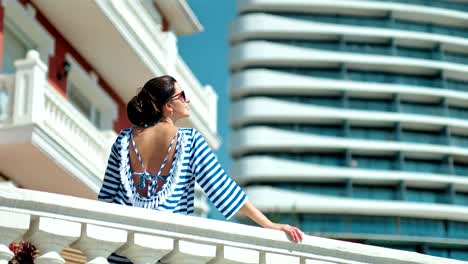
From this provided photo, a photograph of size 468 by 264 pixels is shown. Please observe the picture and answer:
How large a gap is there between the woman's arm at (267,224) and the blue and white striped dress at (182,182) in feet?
0.17

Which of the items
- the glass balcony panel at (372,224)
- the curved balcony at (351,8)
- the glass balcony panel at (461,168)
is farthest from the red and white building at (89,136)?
the curved balcony at (351,8)

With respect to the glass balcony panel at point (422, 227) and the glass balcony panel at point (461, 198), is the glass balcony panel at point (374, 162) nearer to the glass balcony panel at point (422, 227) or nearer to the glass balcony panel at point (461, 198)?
the glass balcony panel at point (422, 227)

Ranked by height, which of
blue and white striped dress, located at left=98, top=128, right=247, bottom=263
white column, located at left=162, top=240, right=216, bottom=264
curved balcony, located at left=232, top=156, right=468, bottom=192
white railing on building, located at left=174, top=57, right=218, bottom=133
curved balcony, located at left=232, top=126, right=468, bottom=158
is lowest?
white column, located at left=162, top=240, right=216, bottom=264

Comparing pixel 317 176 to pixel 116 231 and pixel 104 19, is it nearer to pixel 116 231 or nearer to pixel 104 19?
pixel 104 19

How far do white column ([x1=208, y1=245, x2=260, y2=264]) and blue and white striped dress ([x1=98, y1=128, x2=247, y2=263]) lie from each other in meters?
0.25

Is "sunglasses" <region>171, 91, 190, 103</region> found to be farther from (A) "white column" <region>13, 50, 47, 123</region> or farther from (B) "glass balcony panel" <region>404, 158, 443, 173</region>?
(B) "glass balcony panel" <region>404, 158, 443, 173</region>

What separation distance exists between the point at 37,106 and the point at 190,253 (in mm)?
9185

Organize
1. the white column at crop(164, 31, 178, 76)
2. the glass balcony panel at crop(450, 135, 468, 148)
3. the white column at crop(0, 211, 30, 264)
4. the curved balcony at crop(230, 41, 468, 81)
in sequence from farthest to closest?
the glass balcony panel at crop(450, 135, 468, 148)
the curved balcony at crop(230, 41, 468, 81)
the white column at crop(164, 31, 178, 76)
the white column at crop(0, 211, 30, 264)

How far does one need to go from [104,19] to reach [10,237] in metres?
12.3

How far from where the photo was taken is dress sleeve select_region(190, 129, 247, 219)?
4719mm

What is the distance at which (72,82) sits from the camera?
57.6ft

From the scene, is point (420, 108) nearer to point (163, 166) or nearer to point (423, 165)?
point (423, 165)

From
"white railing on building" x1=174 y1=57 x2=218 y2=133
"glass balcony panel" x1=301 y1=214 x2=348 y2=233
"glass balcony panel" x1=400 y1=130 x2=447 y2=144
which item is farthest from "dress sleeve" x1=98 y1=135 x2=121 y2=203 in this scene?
"glass balcony panel" x1=400 y1=130 x2=447 y2=144

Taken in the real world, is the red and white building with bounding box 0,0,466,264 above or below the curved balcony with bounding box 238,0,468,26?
below
